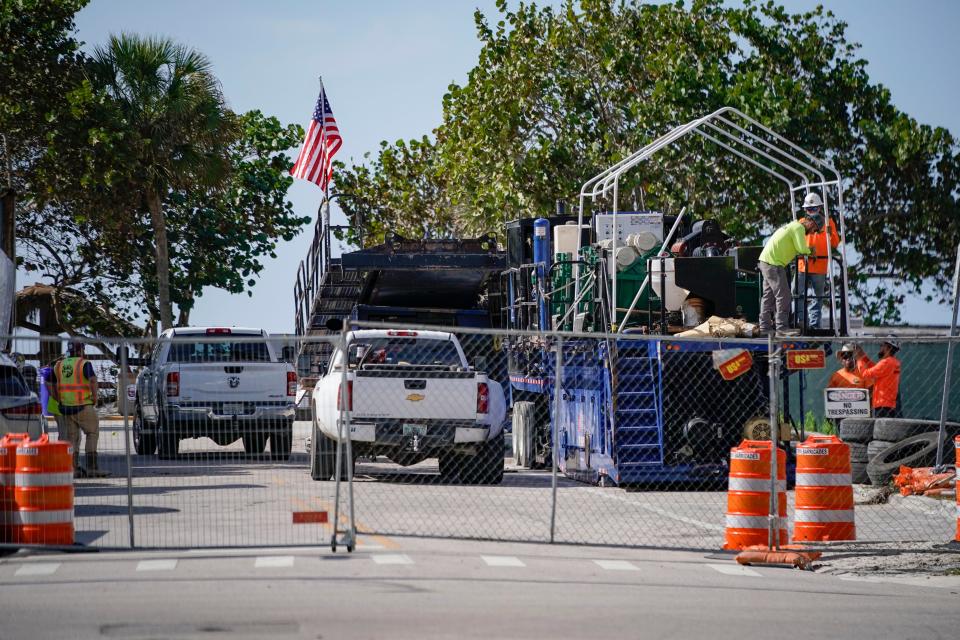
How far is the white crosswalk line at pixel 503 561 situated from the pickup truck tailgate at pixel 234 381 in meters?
→ 4.79

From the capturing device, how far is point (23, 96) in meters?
36.2

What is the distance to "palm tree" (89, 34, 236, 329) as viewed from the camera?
3362 centimetres

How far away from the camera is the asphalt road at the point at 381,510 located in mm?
12516

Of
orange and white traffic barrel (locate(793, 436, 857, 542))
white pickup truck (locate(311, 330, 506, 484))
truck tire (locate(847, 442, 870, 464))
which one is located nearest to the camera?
orange and white traffic barrel (locate(793, 436, 857, 542))

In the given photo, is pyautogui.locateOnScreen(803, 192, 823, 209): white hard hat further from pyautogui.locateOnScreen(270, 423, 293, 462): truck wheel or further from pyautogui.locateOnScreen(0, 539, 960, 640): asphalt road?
pyautogui.locateOnScreen(270, 423, 293, 462): truck wheel

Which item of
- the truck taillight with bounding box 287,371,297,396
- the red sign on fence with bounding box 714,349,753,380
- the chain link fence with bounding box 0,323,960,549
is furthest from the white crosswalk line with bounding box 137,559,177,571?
the truck taillight with bounding box 287,371,297,396

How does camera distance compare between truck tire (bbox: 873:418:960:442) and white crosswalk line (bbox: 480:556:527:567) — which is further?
truck tire (bbox: 873:418:960:442)

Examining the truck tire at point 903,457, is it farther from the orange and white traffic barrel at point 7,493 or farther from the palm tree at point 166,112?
the palm tree at point 166,112

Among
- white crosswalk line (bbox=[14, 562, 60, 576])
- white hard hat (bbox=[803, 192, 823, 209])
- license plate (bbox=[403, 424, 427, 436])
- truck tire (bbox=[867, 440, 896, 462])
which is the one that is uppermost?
white hard hat (bbox=[803, 192, 823, 209])

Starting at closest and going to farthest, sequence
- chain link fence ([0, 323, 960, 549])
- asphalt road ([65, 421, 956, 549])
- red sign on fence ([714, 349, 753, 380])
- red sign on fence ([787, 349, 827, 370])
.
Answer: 1. asphalt road ([65, 421, 956, 549])
2. chain link fence ([0, 323, 960, 549])
3. red sign on fence ([787, 349, 827, 370])
4. red sign on fence ([714, 349, 753, 380])

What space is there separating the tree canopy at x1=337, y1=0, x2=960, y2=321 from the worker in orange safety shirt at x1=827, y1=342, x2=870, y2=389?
12.9 metres

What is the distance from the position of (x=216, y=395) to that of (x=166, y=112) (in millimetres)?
19612

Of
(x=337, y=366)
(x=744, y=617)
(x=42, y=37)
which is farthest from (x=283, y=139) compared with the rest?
(x=744, y=617)

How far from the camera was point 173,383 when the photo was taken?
17.9m
